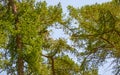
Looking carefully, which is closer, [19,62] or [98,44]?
[19,62]

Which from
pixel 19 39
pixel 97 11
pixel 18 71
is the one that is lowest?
pixel 18 71

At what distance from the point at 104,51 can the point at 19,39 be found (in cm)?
483

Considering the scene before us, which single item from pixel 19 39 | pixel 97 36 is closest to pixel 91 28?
pixel 97 36

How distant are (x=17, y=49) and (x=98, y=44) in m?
4.87

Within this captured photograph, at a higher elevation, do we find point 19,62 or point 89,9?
point 89,9

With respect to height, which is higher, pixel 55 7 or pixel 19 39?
pixel 55 7

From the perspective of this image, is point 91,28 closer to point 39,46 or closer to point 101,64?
point 101,64

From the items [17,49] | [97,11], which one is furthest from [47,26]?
[17,49]

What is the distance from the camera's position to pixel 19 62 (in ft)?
66.9

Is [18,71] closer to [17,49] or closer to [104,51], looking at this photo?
[17,49]

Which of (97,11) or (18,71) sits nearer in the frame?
(18,71)

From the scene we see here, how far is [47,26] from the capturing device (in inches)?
950

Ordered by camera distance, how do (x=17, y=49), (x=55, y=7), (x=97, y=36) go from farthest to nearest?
(x=55, y=7) → (x=97, y=36) → (x=17, y=49)

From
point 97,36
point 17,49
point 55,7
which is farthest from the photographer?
point 55,7
